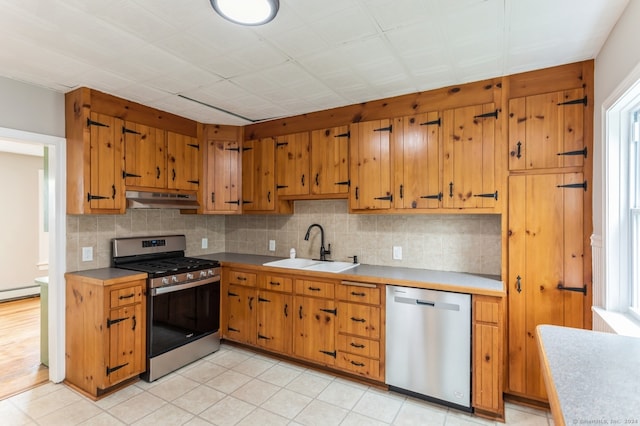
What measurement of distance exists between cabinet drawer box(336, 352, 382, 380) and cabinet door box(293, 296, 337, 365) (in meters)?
0.08

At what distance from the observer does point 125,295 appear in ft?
8.93

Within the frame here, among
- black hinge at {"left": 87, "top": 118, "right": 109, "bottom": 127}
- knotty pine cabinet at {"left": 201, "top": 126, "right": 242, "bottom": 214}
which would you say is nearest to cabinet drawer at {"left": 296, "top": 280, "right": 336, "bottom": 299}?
knotty pine cabinet at {"left": 201, "top": 126, "right": 242, "bottom": 214}

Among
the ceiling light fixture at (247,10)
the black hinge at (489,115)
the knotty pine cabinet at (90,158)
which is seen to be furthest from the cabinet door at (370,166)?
the knotty pine cabinet at (90,158)

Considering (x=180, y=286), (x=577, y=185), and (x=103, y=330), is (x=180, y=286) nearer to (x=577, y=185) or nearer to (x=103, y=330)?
(x=103, y=330)

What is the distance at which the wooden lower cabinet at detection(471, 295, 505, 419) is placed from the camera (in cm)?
230

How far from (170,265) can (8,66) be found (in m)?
1.95

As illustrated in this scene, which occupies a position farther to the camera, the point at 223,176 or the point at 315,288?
the point at 223,176

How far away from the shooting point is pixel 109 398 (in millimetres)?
2605

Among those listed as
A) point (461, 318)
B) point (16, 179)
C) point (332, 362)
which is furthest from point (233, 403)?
point (16, 179)

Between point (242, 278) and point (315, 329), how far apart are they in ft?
3.21

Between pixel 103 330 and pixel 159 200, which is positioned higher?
pixel 159 200

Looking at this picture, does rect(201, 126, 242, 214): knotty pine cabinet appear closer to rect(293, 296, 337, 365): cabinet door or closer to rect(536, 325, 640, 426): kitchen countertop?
rect(293, 296, 337, 365): cabinet door

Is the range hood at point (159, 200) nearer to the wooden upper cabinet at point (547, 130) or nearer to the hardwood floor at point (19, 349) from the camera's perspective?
the hardwood floor at point (19, 349)

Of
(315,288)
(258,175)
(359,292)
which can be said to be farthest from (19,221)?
(359,292)
